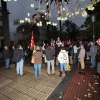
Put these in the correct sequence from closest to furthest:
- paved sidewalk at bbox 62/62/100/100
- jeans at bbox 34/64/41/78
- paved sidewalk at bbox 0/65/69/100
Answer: paved sidewalk at bbox 62/62/100/100 → paved sidewalk at bbox 0/65/69/100 → jeans at bbox 34/64/41/78

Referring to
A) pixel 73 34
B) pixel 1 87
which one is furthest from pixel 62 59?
pixel 73 34

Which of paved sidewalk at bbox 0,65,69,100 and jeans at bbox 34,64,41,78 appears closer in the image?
paved sidewalk at bbox 0,65,69,100

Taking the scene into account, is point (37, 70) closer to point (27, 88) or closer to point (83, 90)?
point (27, 88)

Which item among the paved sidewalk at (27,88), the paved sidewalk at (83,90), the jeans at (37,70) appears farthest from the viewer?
the jeans at (37,70)

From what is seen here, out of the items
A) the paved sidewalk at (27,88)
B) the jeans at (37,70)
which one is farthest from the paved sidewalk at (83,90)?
the jeans at (37,70)

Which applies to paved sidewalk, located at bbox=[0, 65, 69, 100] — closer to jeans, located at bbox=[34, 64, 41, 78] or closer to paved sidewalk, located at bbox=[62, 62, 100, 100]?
jeans, located at bbox=[34, 64, 41, 78]

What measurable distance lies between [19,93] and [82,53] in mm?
5398

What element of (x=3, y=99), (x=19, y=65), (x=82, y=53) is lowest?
(x=3, y=99)

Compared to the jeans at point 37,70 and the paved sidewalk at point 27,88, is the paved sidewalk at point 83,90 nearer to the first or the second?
the paved sidewalk at point 27,88

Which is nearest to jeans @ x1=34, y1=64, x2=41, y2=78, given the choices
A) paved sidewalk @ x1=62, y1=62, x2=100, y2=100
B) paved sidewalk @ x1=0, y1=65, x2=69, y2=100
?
paved sidewalk @ x1=0, y1=65, x2=69, y2=100

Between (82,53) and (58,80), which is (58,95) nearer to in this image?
(58,80)

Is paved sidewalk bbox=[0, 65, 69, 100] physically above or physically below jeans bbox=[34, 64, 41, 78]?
below

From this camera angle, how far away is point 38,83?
630 cm

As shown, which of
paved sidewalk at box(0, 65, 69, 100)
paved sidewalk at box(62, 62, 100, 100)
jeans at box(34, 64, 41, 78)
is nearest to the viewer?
paved sidewalk at box(62, 62, 100, 100)
